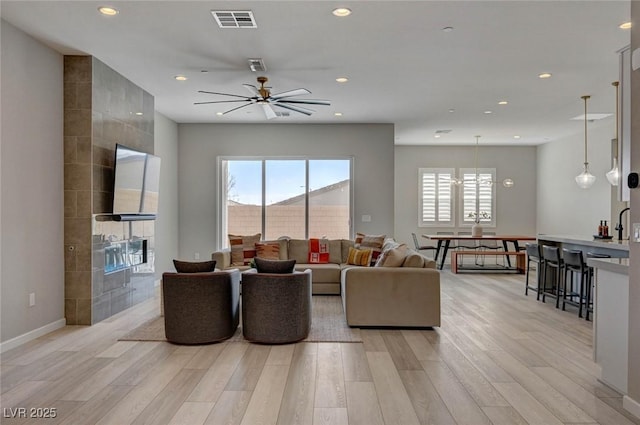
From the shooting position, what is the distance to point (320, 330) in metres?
4.94

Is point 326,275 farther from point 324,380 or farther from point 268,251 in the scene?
point 324,380

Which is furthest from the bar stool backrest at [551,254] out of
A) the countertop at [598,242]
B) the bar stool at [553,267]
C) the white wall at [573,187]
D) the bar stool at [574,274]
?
the white wall at [573,187]

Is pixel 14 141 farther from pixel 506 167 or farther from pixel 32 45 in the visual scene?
pixel 506 167

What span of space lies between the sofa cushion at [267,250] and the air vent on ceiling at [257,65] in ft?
9.69

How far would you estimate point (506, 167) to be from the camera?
39.4ft

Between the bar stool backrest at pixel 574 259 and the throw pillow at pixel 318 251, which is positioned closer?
the bar stool backrest at pixel 574 259

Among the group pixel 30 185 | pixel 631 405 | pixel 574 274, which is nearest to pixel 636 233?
pixel 631 405

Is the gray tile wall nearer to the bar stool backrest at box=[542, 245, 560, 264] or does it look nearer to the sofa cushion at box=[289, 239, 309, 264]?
the sofa cushion at box=[289, 239, 309, 264]

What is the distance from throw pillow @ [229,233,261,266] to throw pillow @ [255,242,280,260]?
8cm

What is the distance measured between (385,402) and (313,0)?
10.6ft

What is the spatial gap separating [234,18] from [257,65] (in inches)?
49.4

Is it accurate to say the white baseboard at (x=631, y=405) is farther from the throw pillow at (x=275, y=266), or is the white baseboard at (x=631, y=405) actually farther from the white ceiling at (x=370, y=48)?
the white ceiling at (x=370, y=48)

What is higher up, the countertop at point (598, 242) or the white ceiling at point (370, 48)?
the white ceiling at point (370, 48)

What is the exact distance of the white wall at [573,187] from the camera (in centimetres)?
907
